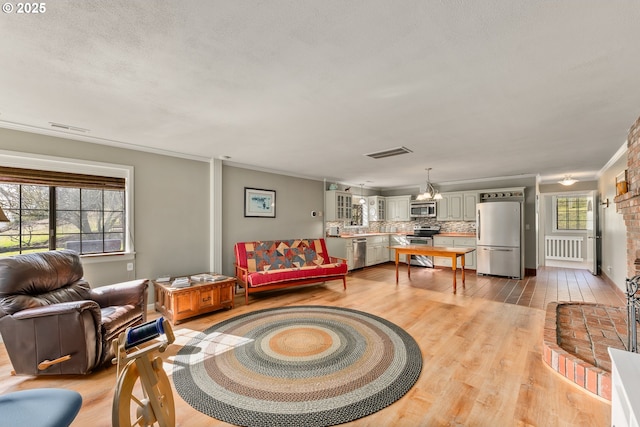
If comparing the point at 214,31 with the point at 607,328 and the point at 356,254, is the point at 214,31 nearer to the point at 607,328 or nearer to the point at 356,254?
the point at 607,328

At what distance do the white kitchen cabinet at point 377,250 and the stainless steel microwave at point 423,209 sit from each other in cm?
106

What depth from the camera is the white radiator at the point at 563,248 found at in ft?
23.4

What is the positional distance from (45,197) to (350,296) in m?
4.29

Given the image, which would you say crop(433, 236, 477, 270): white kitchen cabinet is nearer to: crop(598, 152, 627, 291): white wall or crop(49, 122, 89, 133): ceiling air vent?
crop(598, 152, 627, 291): white wall

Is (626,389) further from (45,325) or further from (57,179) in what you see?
(57,179)

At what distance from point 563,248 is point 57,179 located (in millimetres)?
10555

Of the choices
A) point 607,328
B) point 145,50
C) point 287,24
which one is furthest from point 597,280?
point 145,50

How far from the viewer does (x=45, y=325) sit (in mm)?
2176

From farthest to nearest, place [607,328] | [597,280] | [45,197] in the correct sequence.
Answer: [597,280] → [45,197] → [607,328]

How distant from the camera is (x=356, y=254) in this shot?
6.81m

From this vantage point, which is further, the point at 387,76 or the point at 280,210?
the point at 280,210

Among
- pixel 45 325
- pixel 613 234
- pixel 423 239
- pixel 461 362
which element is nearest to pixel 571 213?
pixel 613 234

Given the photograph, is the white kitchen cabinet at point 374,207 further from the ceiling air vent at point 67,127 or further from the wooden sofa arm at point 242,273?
the ceiling air vent at point 67,127

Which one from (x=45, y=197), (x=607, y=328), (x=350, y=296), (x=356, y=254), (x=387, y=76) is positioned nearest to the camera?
(x=387, y=76)
